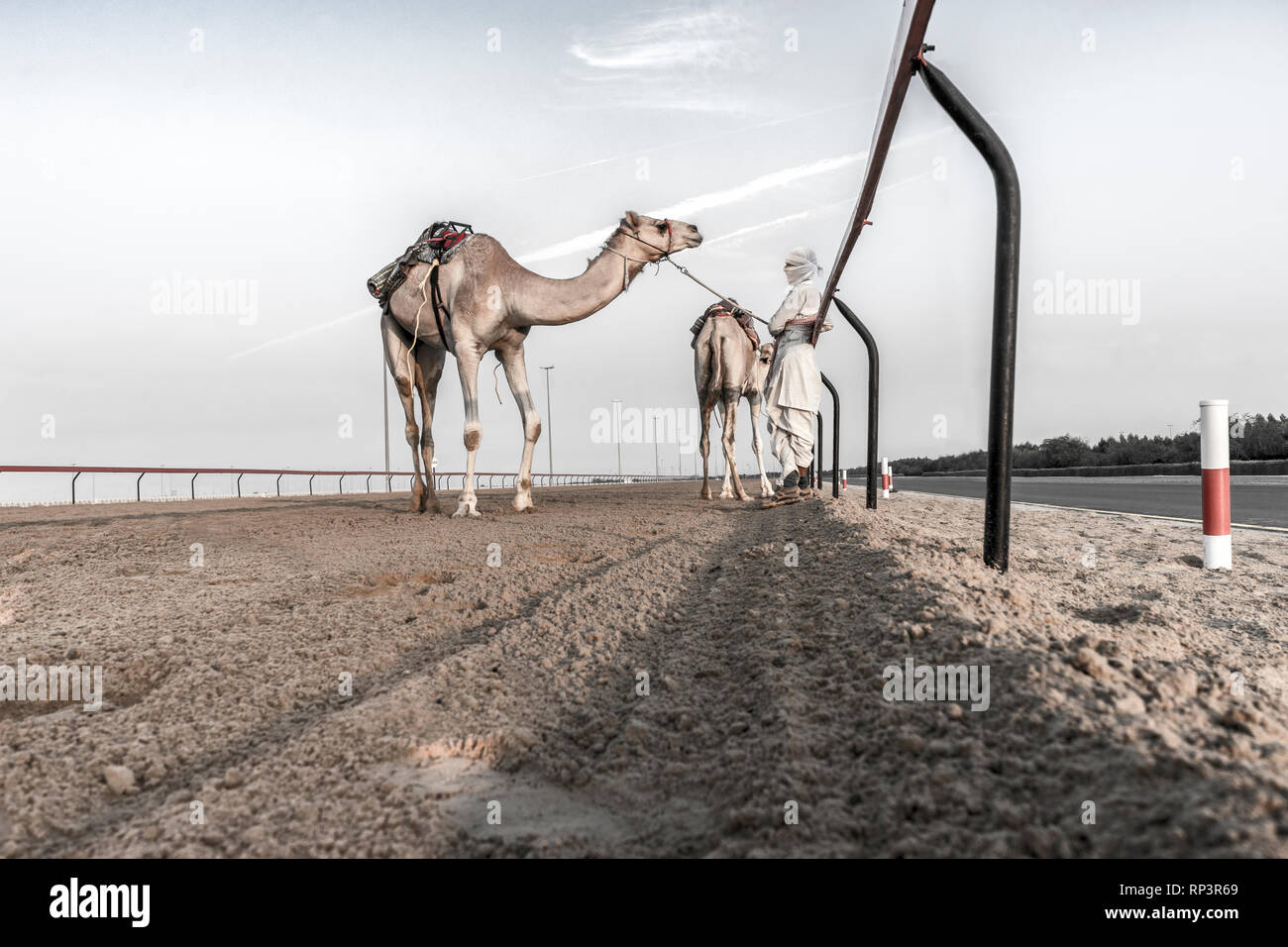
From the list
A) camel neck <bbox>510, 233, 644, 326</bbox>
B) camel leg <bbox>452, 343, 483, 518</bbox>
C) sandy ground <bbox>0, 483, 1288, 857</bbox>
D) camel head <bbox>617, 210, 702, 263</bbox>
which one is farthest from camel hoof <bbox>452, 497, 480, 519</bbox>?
sandy ground <bbox>0, 483, 1288, 857</bbox>

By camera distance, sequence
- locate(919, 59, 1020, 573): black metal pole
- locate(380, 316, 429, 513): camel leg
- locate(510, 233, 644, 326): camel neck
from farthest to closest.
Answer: locate(380, 316, 429, 513): camel leg → locate(510, 233, 644, 326): camel neck → locate(919, 59, 1020, 573): black metal pole

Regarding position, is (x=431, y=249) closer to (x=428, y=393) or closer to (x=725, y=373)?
(x=428, y=393)

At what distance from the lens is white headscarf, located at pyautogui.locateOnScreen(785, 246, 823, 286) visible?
707 centimetres

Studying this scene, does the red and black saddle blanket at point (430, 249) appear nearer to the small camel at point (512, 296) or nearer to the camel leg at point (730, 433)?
the small camel at point (512, 296)

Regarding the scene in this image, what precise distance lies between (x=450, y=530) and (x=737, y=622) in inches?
167

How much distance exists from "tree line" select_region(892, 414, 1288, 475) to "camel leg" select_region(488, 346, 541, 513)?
6.80m

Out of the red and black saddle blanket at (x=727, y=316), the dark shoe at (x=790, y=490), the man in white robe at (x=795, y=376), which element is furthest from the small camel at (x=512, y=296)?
the red and black saddle blanket at (x=727, y=316)

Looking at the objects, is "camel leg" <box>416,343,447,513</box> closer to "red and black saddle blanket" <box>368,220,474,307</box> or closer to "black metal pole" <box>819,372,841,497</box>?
"red and black saddle blanket" <box>368,220,474,307</box>

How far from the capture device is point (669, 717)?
1.89 m

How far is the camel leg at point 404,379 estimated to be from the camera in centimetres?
934
